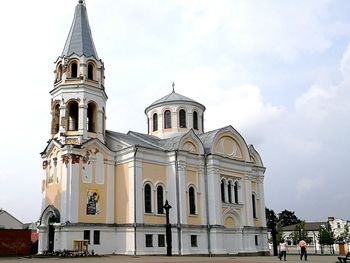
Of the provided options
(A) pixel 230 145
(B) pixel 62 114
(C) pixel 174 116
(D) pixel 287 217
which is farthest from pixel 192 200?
(D) pixel 287 217

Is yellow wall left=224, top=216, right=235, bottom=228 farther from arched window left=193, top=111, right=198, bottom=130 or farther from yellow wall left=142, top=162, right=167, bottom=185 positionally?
arched window left=193, top=111, right=198, bottom=130

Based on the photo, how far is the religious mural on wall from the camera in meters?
35.4

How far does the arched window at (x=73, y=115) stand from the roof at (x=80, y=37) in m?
4.37

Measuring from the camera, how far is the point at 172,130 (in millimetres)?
46156

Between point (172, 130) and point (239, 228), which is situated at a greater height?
point (172, 130)

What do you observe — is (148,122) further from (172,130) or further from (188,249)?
(188,249)

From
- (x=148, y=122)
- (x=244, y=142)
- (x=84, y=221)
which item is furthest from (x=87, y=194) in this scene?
(x=244, y=142)

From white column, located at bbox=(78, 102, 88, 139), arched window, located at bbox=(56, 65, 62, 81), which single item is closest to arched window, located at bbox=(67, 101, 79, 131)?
white column, located at bbox=(78, 102, 88, 139)

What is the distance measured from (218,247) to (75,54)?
20.8m

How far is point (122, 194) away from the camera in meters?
37.2

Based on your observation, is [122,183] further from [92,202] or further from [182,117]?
[182,117]

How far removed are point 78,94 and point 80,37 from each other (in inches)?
216

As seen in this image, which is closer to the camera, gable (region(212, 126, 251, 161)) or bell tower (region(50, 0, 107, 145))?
bell tower (region(50, 0, 107, 145))

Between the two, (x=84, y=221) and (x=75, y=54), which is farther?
(x=75, y=54)
